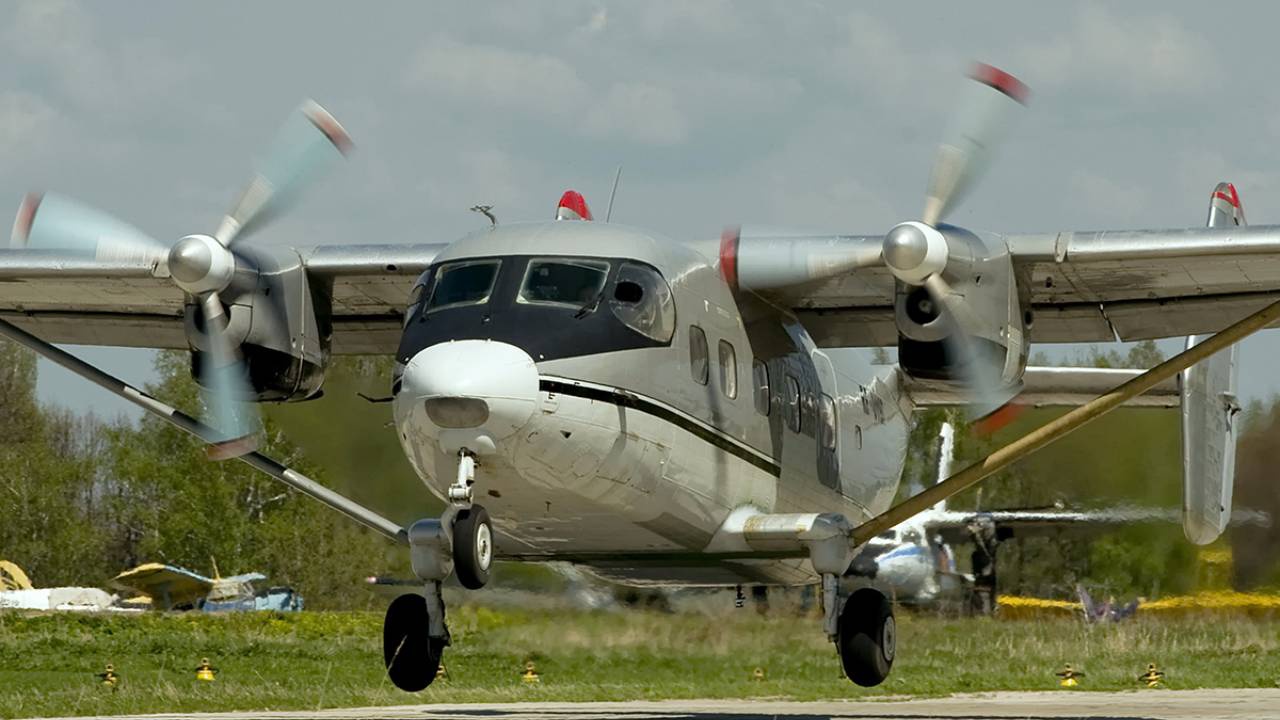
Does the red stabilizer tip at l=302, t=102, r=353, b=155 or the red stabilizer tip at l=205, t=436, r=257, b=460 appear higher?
the red stabilizer tip at l=302, t=102, r=353, b=155

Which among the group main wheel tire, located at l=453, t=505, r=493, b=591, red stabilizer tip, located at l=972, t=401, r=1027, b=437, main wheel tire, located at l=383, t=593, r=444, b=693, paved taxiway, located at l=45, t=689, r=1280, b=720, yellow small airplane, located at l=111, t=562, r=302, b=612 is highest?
red stabilizer tip, located at l=972, t=401, r=1027, b=437

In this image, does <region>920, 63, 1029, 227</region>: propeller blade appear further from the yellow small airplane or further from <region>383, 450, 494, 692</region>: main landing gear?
the yellow small airplane

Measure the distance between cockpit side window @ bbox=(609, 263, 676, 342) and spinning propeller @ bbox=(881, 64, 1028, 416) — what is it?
1.67 m

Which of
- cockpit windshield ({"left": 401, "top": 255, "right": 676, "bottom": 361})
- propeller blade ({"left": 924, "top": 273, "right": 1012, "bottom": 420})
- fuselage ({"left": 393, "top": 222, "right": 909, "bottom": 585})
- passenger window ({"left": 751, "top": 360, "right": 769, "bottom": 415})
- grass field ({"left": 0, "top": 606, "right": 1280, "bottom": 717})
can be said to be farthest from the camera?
grass field ({"left": 0, "top": 606, "right": 1280, "bottom": 717})

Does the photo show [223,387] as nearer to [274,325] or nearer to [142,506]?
[274,325]

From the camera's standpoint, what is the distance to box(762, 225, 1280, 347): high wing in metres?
13.7

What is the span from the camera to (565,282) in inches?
486

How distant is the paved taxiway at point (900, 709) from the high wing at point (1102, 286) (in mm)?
3487

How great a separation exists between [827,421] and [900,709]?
373 centimetres

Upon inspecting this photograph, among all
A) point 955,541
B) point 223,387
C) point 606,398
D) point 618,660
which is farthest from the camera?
point 955,541

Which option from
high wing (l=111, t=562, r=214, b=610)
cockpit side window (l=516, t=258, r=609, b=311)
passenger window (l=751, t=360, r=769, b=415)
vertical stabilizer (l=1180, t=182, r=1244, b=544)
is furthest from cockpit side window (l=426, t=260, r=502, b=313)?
high wing (l=111, t=562, r=214, b=610)

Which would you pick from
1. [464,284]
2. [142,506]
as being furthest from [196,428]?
[142,506]

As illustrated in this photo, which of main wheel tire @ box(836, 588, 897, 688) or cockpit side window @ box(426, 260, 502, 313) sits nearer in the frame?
cockpit side window @ box(426, 260, 502, 313)

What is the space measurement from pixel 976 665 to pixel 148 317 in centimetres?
1167
